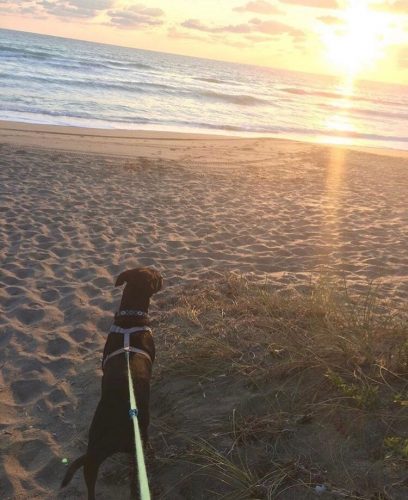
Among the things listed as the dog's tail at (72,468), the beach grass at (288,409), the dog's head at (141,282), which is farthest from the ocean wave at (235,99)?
the dog's tail at (72,468)

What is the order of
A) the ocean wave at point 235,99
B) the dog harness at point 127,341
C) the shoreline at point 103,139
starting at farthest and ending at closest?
the ocean wave at point 235,99
the shoreline at point 103,139
the dog harness at point 127,341

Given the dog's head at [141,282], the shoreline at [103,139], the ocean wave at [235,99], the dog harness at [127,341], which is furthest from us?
the ocean wave at [235,99]

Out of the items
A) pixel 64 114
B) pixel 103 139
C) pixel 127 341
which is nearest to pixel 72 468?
pixel 127 341

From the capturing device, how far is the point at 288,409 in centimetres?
314

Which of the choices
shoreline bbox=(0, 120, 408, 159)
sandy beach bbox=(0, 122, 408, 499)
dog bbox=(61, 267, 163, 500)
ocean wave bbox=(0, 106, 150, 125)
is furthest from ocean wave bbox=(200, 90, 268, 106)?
dog bbox=(61, 267, 163, 500)

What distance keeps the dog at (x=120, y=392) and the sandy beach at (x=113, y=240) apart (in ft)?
1.67

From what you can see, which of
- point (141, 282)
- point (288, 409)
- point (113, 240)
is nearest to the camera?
point (288, 409)

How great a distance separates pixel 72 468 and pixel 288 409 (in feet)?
4.37

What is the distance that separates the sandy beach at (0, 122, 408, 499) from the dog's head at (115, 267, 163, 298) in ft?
2.68

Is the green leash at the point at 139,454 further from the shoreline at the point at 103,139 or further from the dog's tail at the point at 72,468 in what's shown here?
the shoreline at the point at 103,139

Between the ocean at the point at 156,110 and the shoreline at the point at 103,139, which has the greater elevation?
the ocean at the point at 156,110

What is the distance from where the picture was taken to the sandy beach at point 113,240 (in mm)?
3715

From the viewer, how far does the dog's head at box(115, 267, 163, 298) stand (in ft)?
12.6

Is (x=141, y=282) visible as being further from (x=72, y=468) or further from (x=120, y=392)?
(x=72, y=468)
